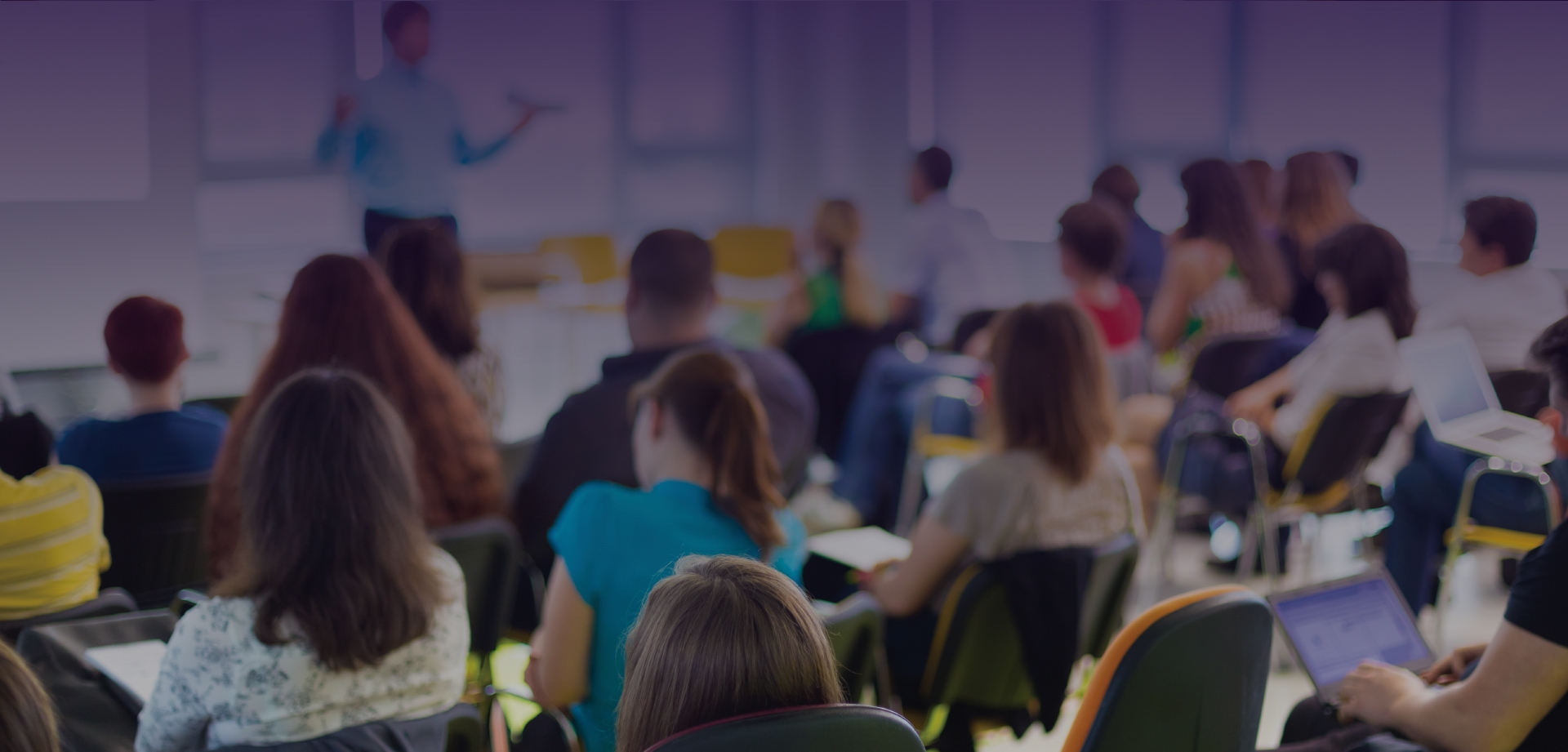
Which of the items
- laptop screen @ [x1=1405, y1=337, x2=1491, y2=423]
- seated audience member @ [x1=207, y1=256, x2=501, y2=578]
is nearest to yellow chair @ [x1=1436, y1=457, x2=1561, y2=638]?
laptop screen @ [x1=1405, y1=337, x2=1491, y2=423]

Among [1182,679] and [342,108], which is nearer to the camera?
[1182,679]

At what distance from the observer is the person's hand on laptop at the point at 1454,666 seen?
1.98 metres

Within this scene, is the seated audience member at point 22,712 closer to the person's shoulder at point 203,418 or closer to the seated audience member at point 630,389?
the person's shoulder at point 203,418

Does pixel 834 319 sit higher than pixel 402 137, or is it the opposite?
pixel 402 137

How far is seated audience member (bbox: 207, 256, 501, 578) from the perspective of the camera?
2715 millimetres

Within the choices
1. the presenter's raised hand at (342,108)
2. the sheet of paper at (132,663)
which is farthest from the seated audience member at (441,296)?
the presenter's raised hand at (342,108)

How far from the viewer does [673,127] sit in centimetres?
895

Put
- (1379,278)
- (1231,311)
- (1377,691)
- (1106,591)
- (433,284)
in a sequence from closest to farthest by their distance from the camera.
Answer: (1377,691) < (1106,591) < (433,284) < (1379,278) < (1231,311)

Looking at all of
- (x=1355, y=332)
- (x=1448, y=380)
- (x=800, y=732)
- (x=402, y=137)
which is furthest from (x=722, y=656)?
(x=402, y=137)

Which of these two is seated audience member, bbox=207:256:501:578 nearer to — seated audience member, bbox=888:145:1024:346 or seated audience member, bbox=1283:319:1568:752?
seated audience member, bbox=1283:319:1568:752

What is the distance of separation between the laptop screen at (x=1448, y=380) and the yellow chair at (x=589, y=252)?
5071 millimetres

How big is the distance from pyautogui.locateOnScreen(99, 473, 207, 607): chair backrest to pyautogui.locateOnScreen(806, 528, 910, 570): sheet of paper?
49.1 inches

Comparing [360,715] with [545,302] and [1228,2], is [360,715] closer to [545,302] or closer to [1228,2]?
[545,302]

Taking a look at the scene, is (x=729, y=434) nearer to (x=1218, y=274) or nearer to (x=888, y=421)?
(x=888, y=421)
